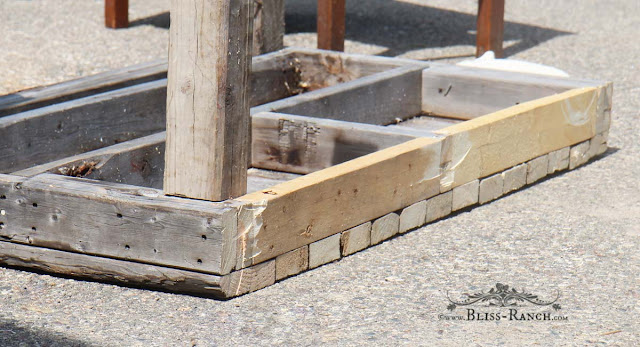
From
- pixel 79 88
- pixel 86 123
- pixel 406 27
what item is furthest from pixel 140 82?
pixel 406 27

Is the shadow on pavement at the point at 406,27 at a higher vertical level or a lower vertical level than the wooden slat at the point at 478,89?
lower

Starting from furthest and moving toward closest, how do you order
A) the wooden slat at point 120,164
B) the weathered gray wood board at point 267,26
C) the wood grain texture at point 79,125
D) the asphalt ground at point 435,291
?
the weathered gray wood board at point 267,26, the wood grain texture at point 79,125, the wooden slat at point 120,164, the asphalt ground at point 435,291

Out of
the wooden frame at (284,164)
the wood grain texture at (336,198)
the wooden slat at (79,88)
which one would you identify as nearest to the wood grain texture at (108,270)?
the wooden frame at (284,164)

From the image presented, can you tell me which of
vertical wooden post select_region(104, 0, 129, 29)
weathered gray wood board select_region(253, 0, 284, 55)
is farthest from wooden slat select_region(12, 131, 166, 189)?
vertical wooden post select_region(104, 0, 129, 29)

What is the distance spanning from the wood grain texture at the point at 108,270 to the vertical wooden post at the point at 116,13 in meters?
6.16

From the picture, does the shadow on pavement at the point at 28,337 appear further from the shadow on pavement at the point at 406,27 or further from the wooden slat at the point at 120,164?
the shadow on pavement at the point at 406,27

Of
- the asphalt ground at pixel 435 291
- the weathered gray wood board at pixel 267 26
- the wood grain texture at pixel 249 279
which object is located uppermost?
the weathered gray wood board at pixel 267 26

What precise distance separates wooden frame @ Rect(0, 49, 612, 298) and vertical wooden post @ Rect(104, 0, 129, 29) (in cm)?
352

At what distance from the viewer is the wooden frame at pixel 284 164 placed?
4.28m

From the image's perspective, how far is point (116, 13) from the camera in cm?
1042

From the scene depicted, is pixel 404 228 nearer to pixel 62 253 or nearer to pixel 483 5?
pixel 62 253

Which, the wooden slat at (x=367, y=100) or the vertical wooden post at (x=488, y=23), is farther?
the vertical wooden post at (x=488, y=23)

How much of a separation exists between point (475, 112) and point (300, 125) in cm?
166

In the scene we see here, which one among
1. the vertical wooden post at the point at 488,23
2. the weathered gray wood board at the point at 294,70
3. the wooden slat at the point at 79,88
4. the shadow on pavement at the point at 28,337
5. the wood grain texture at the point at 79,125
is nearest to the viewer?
the shadow on pavement at the point at 28,337
